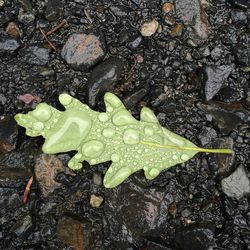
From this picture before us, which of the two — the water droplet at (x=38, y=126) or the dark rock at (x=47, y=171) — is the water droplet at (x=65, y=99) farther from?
the dark rock at (x=47, y=171)

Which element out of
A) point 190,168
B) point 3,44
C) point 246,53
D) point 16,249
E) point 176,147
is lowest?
point 16,249

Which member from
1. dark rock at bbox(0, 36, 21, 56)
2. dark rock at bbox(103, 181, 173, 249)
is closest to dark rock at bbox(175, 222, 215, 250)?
dark rock at bbox(103, 181, 173, 249)

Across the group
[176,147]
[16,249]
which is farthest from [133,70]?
[16,249]

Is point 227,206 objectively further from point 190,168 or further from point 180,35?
point 180,35

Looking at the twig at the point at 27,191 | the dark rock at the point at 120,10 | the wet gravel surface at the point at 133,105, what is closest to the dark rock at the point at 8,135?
the wet gravel surface at the point at 133,105

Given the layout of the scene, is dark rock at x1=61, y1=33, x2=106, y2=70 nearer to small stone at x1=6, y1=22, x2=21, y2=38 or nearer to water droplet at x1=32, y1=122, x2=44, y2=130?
small stone at x1=6, y1=22, x2=21, y2=38

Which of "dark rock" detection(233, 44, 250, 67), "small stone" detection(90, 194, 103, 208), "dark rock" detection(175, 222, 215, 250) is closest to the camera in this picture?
"dark rock" detection(175, 222, 215, 250)

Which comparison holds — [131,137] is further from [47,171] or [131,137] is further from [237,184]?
[237,184]

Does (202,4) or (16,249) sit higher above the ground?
(202,4)
